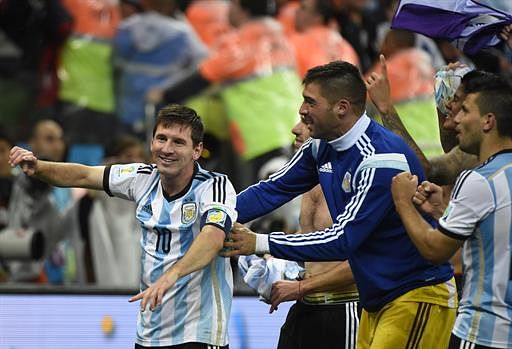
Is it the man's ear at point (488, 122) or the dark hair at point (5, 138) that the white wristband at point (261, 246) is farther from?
the dark hair at point (5, 138)

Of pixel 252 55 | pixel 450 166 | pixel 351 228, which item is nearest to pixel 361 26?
pixel 252 55

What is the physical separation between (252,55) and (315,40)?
802 mm

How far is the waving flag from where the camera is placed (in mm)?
8000

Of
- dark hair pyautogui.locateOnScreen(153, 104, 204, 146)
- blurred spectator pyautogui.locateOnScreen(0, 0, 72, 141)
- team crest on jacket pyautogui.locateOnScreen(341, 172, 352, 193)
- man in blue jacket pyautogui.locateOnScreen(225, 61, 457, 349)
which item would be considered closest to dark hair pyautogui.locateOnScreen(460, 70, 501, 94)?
man in blue jacket pyautogui.locateOnScreen(225, 61, 457, 349)

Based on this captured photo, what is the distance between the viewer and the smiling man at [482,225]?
263 inches

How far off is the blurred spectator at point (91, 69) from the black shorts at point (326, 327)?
5.46 m

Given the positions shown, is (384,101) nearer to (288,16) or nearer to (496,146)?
(496,146)

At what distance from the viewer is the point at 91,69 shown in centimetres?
1357

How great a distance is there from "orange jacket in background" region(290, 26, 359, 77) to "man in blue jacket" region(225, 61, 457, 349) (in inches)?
214

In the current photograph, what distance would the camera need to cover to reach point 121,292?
10.7 m

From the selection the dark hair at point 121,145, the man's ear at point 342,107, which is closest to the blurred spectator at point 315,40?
the dark hair at point 121,145

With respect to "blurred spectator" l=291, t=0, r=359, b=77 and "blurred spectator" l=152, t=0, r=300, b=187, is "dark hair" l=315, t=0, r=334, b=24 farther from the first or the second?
"blurred spectator" l=152, t=0, r=300, b=187

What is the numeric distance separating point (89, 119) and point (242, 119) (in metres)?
1.64

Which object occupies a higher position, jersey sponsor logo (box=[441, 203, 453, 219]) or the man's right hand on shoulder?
the man's right hand on shoulder
